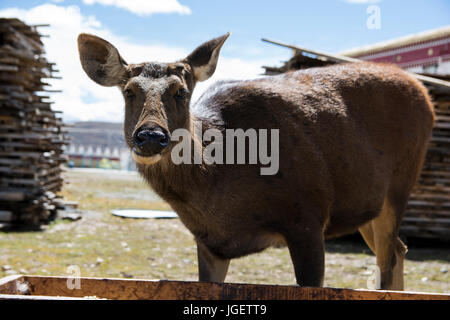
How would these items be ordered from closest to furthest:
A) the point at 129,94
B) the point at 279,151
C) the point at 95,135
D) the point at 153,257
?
the point at 129,94
the point at 279,151
the point at 153,257
the point at 95,135

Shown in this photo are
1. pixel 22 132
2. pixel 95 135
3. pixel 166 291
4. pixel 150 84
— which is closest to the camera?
pixel 166 291

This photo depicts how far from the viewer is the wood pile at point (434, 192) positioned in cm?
1012

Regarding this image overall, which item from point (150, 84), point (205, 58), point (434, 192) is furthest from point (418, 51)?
Result: point (150, 84)

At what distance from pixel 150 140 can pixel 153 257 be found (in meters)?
5.17

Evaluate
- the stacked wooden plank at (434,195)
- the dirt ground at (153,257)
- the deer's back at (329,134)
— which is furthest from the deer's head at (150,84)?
the stacked wooden plank at (434,195)

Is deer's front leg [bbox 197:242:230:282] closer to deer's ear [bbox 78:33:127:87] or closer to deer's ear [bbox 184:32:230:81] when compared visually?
deer's ear [bbox 184:32:230:81]

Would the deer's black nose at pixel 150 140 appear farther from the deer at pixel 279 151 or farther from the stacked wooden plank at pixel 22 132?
the stacked wooden plank at pixel 22 132

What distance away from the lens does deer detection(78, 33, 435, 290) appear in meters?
3.99

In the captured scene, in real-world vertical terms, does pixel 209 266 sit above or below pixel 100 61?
below

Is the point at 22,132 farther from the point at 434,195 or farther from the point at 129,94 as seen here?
the point at 434,195

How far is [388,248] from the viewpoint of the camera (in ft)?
18.2

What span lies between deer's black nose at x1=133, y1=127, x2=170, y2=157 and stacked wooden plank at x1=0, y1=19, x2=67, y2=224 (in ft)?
27.3
